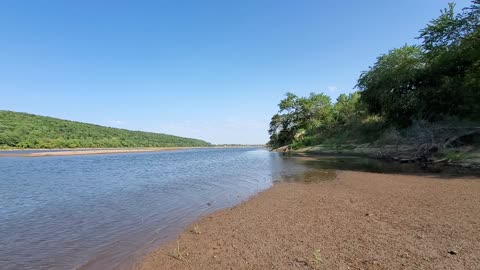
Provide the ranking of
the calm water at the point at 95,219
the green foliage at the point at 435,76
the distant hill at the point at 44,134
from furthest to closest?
the distant hill at the point at 44,134 < the green foliage at the point at 435,76 < the calm water at the point at 95,219

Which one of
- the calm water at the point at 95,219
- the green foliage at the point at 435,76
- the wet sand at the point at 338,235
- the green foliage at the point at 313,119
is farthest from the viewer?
the green foliage at the point at 313,119

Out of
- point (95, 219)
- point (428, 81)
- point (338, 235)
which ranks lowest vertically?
point (95, 219)

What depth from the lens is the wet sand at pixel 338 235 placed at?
5.16 meters

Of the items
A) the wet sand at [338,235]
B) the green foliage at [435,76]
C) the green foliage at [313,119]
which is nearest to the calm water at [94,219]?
the wet sand at [338,235]

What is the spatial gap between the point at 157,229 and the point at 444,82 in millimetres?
32671

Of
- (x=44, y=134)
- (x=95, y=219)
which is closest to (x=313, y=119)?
(x=95, y=219)

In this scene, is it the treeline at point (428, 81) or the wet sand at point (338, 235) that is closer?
the wet sand at point (338, 235)

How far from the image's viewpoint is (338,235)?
650 cm

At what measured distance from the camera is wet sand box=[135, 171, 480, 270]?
16.9ft

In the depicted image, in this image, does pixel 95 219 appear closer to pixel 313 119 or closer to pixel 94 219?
pixel 94 219

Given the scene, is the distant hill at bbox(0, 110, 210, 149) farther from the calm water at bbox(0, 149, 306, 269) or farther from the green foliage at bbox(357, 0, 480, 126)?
the green foliage at bbox(357, 0, 480, 126)

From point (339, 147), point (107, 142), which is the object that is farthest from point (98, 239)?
point (107, 142)

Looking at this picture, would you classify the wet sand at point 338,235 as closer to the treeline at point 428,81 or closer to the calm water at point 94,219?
the calm water at point 94,219

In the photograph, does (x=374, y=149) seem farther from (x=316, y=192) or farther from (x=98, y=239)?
(x=98, y=239)
